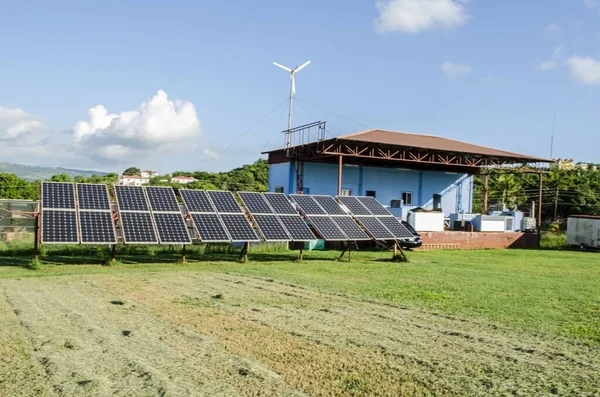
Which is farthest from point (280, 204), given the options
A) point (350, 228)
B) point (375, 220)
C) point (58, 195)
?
point (58, 195)

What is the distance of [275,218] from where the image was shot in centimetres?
2027

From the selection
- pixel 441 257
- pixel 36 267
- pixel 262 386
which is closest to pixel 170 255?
pixel 36 267

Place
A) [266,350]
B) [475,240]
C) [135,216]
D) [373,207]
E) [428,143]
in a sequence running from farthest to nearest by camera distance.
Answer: [428,143] < [475,240] < [373,207] < [135,216] < [266,350]

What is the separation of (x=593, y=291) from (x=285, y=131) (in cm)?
2292

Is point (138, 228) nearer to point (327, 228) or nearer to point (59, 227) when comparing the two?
point (59, 227)

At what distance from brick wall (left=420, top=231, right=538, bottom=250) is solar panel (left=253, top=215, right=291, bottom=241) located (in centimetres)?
1072

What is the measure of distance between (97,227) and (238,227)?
470cm

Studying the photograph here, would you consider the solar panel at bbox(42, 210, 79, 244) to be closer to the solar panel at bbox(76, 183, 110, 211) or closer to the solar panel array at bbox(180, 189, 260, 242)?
the solar panel at bbox(76, 183, 110, 211)

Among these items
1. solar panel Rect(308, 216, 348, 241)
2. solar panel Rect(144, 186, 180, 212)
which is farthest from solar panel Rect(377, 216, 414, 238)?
solar panel Rect(144, 186, 180, 212)

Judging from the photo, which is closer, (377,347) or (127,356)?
(127,356)

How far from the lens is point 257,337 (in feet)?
26.0

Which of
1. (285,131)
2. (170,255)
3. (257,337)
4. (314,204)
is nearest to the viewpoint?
(257,337)

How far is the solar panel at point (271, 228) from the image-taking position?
19.0 m

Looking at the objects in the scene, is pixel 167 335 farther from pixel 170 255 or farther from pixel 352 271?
pixel 170 255
